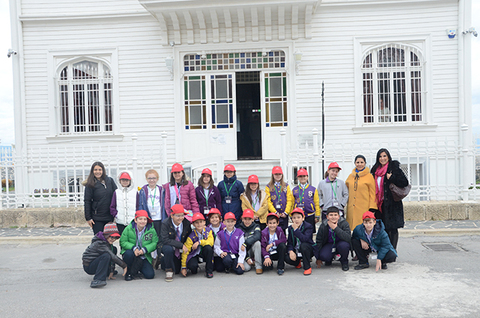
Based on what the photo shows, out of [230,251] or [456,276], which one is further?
[230,251]

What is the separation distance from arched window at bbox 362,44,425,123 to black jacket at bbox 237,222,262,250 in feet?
22.5

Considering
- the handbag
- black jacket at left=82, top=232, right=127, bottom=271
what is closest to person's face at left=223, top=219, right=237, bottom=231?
black jacket at left=82, top=232, right=127, bottom=271

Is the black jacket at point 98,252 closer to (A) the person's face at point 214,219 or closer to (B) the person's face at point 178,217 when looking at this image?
(B) the person's face at point 178,217

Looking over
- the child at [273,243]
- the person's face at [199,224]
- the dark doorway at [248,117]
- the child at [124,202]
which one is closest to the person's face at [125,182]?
the child at [124,202]

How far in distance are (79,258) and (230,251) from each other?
2805mm

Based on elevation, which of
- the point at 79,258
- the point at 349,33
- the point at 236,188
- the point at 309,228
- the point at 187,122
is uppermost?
the point at 349,33

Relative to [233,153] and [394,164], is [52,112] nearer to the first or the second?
[233,153]

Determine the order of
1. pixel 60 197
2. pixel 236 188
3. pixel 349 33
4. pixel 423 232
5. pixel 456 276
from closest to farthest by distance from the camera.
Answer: pixel 456 276, pixel 236 188, pixel 423 232, pixel 60 197, pixel 349 33

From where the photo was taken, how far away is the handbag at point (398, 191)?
6.06 m

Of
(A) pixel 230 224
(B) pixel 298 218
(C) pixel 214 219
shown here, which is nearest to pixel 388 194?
(B) pixel 298 218

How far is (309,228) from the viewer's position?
6246mm

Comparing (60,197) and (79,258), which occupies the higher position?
(60,197)

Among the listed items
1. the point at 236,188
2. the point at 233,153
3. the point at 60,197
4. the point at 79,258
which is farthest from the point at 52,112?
the point at 236,188

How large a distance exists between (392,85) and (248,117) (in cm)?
452
